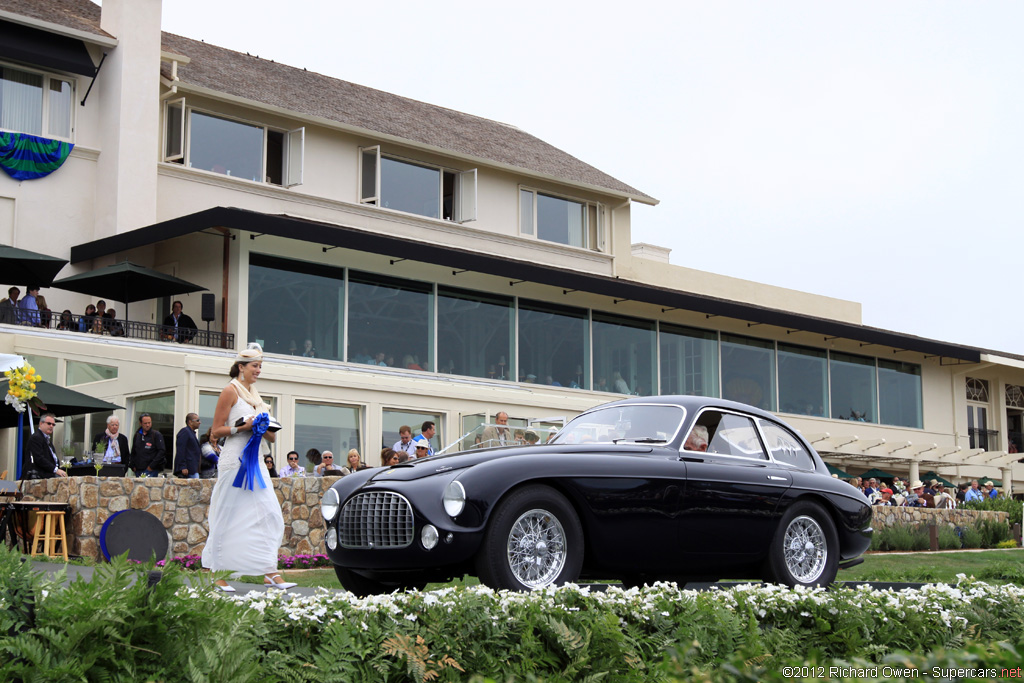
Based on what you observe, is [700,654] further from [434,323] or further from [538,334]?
[538,334]

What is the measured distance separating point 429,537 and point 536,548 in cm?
75

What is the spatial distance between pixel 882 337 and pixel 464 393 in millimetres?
16424

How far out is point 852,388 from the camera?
35.2m

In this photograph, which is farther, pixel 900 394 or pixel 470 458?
pixel 900 394

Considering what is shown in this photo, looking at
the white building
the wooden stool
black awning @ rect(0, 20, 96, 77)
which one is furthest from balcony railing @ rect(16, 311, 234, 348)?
the wooden stool

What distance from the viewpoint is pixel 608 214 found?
34.2 m

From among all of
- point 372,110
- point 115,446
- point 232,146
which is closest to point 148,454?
point 115,446

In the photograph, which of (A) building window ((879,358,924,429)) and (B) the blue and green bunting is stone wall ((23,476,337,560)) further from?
(A) building window ((879,358,924,429))

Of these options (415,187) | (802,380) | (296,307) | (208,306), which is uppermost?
(415,187)

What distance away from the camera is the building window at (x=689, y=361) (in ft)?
99.6

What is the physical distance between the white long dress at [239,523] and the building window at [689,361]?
21451 mm

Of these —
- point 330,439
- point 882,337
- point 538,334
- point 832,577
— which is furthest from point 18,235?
point 882,337

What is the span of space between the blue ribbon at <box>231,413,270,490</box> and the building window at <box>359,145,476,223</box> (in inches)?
782

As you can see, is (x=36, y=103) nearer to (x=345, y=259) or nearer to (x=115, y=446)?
(x=345, y=259)
